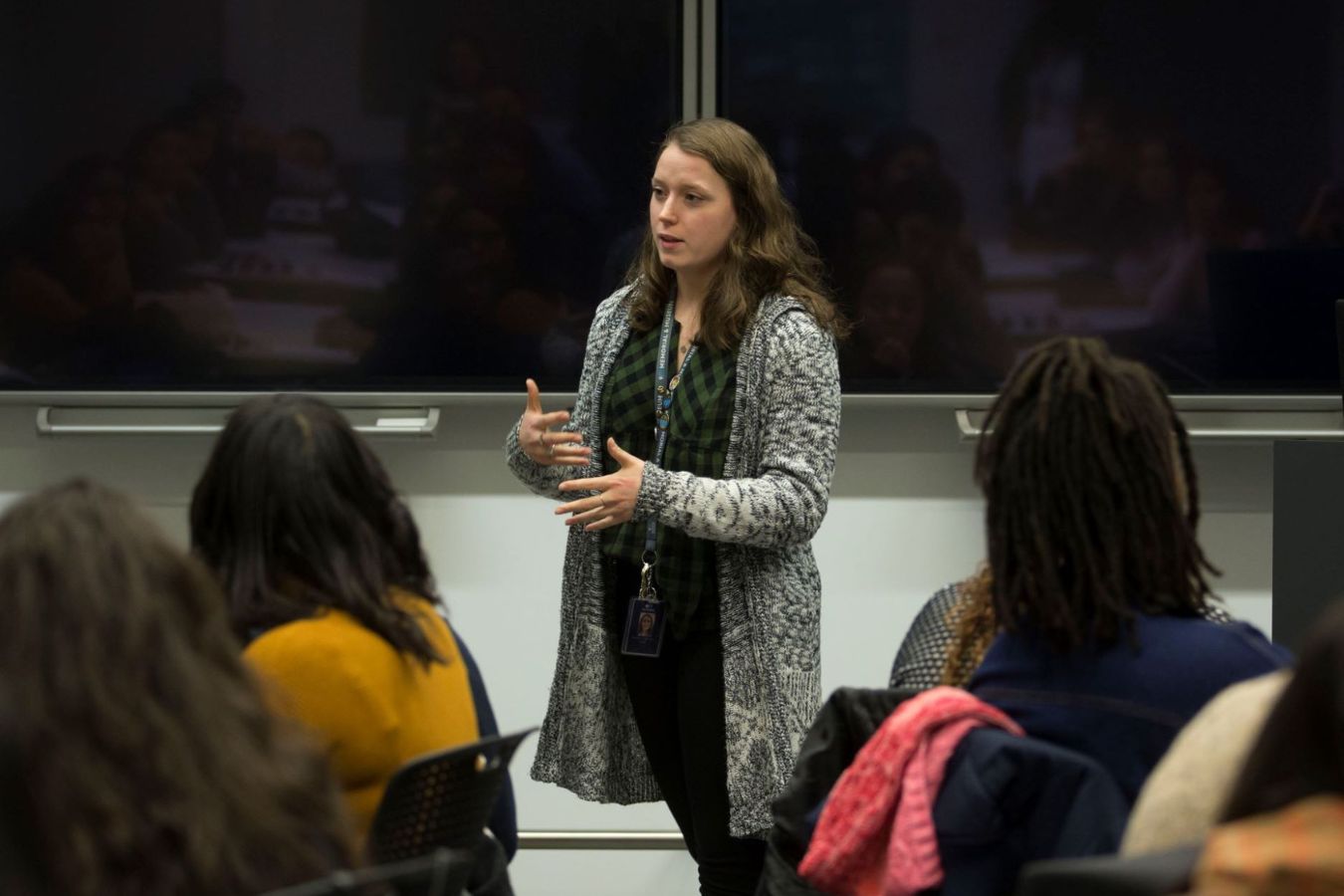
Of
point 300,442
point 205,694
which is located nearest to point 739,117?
point 300,442

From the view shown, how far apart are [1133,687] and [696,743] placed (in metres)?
1.25

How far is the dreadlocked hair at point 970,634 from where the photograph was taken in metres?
2.07

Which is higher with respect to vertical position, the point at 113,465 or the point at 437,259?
the point at 437,259

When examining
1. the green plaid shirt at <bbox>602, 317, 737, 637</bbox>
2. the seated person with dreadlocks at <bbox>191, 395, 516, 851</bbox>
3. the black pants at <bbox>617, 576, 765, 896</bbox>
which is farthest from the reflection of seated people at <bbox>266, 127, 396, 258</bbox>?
the seated person with dreadlocks at <bbox>191, 395, 516, 851</bbox>

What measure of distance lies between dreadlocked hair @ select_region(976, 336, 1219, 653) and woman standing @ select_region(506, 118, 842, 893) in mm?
960

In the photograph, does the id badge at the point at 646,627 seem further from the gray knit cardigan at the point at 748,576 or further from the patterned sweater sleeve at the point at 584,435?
the patterned sweater sleeve at the point at 584,435

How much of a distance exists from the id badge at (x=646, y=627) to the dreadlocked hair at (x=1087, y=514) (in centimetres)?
109

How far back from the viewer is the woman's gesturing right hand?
9.27 ft

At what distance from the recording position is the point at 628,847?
398 centimetres

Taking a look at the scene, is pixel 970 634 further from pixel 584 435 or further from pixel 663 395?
pixel 584 435

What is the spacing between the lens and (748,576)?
2885 millimetres

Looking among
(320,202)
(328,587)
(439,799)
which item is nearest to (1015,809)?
(439,799)

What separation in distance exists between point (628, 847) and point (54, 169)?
6.38ft

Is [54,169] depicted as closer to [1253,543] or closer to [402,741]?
[402,741]
